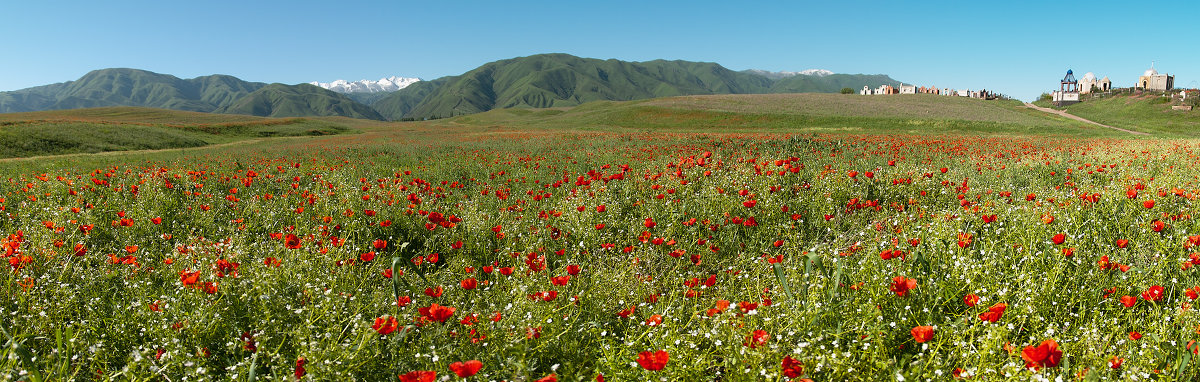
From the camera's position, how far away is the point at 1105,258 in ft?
10.9

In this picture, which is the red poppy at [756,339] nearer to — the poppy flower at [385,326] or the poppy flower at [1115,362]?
the poppy flower at [1115,362]

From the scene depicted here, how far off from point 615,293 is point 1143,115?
263ft

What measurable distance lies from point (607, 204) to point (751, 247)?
1770mm

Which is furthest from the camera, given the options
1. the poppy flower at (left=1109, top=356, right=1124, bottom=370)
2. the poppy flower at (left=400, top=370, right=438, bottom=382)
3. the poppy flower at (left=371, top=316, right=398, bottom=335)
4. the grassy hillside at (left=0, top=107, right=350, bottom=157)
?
the grassy hillside at (left=0, top=107, right=350, bottom=157)

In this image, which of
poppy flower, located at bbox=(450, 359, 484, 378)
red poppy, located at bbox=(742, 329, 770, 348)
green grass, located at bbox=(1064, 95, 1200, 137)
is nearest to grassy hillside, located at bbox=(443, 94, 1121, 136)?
green grass, located at bbox=(1064, 95, 1200, 137)

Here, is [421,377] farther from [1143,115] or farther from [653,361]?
[1143,115]

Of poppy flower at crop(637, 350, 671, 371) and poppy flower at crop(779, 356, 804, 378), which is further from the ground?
poppy flower at crop(637, 350, 671, 371)

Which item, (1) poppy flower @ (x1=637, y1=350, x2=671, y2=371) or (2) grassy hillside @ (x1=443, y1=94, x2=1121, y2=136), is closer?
(1) poppy flower @ (x1=637, y1=350, x2=671, y2=371)

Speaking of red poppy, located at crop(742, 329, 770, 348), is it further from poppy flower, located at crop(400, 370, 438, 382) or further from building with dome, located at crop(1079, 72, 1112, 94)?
building with dome, located at crop(1079, 72, 1112, 94)

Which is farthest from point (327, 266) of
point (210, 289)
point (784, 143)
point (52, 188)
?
point (784, 143)

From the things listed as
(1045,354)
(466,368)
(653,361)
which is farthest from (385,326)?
(1045,354)

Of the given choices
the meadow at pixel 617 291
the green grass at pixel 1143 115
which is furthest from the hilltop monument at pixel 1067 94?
the meadow at pixel 617 291

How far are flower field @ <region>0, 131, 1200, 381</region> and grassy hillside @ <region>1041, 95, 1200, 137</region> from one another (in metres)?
51.7

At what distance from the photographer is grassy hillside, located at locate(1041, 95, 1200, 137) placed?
45.0 meters
